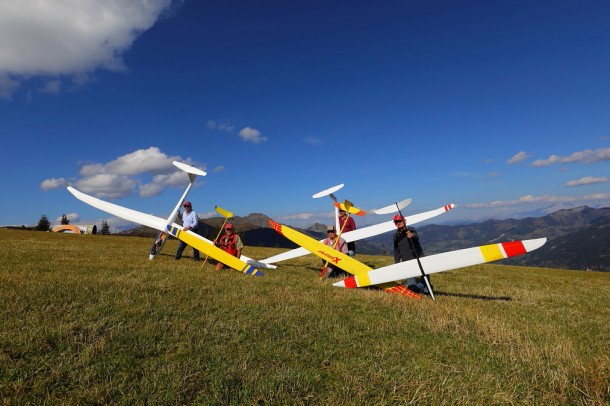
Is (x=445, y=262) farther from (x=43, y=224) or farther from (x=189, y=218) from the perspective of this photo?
(x=43, y=224)

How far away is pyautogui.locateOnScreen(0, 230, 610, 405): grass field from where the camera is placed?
414 cm

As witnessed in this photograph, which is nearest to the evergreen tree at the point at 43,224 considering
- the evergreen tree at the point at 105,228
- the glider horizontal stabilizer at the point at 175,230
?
the evergreen tree at the point at 105,228

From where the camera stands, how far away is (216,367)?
466cm

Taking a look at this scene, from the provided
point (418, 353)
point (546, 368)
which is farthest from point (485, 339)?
point (418, 353)

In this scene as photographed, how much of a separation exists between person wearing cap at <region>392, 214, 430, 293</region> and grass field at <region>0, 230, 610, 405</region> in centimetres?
211

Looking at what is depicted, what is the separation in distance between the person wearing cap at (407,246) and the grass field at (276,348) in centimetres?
211

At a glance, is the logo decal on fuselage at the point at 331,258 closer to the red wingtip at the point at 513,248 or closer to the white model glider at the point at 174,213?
the red wingtip at the point at 513,248

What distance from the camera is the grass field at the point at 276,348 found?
4.14 meters

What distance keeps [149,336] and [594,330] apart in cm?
994

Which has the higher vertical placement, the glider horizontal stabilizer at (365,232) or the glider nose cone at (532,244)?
the glider horizontal stabilizer at (365,232)

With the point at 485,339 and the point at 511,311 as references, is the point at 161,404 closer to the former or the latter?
the point at 485,339

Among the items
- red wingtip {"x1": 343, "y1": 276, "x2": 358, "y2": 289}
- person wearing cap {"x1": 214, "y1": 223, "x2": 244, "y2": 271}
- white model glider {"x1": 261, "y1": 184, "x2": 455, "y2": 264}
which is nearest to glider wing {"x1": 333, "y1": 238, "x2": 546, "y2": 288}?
red wingtip {"x1": 343, "y1": 276, "x2": 358, "y2": 289}

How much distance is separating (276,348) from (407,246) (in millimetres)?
8147

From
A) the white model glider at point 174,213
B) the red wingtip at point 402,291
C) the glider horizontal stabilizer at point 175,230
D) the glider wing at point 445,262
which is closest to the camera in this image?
the glider wing at point 445,262
